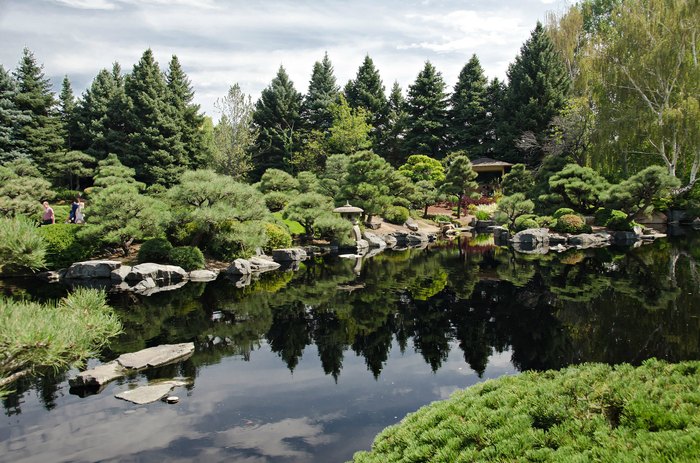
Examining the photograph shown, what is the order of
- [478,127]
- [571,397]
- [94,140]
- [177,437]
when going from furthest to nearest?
[478,127] < [94,140] < [177,437] < [571,397]

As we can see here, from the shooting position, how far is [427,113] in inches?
1432

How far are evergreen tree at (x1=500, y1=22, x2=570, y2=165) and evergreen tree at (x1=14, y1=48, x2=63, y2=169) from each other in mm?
30154

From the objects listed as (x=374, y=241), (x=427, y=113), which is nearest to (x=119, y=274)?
(x=374, y=241)

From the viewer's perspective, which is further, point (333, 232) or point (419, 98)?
point (419, 98)

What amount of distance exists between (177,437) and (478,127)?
3527 centimetres

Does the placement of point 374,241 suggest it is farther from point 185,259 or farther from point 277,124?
point 277,124

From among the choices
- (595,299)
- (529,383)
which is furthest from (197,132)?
(529,383)

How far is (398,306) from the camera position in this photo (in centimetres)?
936

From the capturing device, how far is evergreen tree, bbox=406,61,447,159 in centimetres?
3612

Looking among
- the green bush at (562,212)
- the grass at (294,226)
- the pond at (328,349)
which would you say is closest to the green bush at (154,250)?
the pond at (328,349)

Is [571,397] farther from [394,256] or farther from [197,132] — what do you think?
[197,132]

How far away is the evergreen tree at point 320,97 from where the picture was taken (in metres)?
37.9

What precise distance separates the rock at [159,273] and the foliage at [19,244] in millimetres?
8564

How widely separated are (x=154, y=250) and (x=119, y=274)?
1.46 meters
